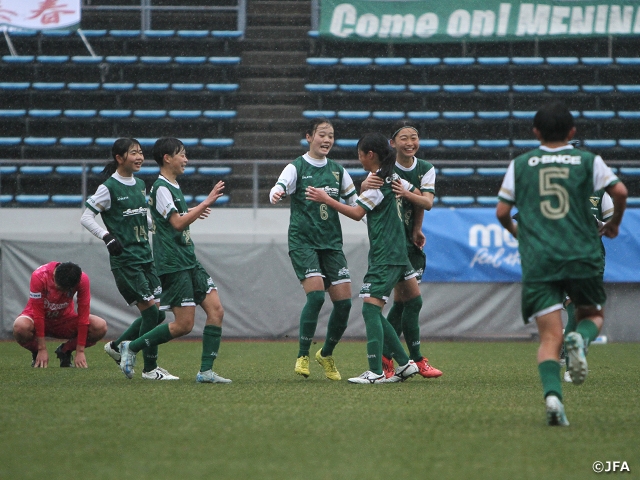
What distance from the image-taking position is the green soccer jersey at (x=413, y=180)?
22.5ft

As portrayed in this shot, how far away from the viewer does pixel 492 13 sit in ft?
57.0

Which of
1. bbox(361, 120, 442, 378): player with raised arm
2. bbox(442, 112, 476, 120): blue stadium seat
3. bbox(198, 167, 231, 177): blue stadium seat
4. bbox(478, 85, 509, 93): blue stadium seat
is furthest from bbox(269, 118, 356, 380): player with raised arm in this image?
bbox(478, 85, 509, 93): blue stadium seat

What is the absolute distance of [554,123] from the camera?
4.41m

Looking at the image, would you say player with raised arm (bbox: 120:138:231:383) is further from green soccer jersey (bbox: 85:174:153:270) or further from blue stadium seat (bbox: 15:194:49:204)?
blue stadium seat (bbox: 15:194:49:204)

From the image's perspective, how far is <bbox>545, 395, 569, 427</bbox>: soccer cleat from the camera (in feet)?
13.6

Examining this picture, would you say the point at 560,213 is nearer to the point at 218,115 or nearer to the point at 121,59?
the point at 218,115

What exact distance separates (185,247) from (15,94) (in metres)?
12.0

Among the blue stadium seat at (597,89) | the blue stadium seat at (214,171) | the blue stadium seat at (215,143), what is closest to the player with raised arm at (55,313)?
the blue stadium seat at (214,171)

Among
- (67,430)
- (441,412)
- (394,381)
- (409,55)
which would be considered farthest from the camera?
(409,55)

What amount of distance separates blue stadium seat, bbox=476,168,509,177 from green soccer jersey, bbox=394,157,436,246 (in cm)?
758

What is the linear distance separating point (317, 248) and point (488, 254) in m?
6.47

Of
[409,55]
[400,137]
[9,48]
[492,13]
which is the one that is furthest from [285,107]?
[400,137]

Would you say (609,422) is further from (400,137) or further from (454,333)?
(454,333)

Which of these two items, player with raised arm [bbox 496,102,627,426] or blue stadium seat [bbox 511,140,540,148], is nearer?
player with raised arm [bbox 496,102,627,426]
